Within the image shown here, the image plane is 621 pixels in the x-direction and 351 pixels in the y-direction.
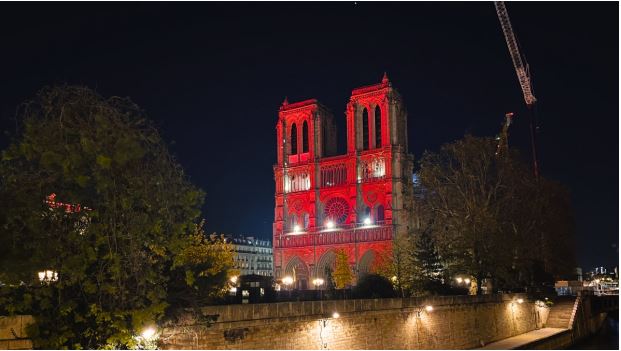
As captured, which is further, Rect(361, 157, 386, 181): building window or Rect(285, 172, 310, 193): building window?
Rect(285, 172, 310, 193): building window

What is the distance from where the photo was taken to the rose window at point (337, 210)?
84.4 m

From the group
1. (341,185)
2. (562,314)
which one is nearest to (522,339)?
(562,314)

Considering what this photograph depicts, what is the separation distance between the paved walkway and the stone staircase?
4.68 ft

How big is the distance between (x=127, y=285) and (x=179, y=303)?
1742mm

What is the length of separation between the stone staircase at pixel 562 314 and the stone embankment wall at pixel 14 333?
114ft

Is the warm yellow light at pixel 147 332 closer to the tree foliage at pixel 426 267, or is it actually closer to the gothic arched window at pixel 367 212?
the tree foliage at pixel 426 267

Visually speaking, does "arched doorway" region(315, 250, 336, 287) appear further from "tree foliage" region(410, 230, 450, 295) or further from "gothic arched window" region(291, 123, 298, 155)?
"tree foliage" region(410, 230, 450, 295)

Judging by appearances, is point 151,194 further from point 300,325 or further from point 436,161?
point 436,161

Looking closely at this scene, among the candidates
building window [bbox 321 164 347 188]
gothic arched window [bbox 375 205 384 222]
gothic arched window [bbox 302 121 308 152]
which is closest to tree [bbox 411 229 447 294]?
gothic arched window [bbox 375 205 384 222]

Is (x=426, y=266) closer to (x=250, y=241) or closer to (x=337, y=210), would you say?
(x=337, y=210)

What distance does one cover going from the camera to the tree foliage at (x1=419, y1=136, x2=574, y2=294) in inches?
1511

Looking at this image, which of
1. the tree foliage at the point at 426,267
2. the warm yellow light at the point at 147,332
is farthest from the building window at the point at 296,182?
the warm yellow light at the point at 147,332

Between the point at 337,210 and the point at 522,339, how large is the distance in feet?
166

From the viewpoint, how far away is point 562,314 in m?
43.8
